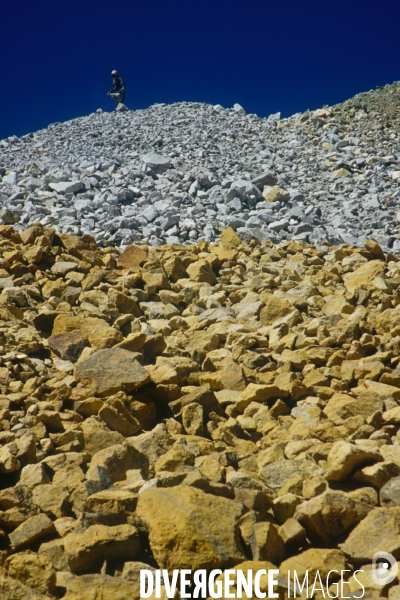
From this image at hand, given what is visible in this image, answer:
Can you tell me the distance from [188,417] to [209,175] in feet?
24.6

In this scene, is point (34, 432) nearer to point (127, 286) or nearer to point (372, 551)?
point (372, 551)

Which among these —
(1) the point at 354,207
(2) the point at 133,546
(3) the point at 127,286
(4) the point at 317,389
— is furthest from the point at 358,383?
(1) the point at 354,207

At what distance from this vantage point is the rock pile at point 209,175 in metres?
8.69

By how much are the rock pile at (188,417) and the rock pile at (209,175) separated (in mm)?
1501

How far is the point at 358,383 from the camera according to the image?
4.28 m

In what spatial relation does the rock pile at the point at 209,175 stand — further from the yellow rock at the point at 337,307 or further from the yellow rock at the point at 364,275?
the yellow rock at the point at 337,307

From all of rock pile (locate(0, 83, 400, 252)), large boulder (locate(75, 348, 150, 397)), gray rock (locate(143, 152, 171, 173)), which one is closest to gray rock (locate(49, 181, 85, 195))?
rock pile (locate(0, 83, 400, 252))

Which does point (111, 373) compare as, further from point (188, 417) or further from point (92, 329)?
point (92, 329)

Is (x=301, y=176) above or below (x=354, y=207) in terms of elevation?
above

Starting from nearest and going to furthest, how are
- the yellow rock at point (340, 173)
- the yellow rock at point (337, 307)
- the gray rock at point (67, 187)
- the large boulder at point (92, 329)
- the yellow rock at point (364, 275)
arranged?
the large boulder at point (92, 329) → the yellow rock at point (337, 307) → the yellow rock at point (364, 275) → the gray rock at point (67, 187) → the yellow rock at point (340, 173)

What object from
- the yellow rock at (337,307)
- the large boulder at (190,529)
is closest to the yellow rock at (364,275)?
the yellow rock at (337,307)

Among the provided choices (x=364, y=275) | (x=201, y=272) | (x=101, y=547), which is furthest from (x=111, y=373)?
(x=364, y=275)

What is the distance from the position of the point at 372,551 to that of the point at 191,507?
86cm

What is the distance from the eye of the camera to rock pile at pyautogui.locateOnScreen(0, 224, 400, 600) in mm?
2400
